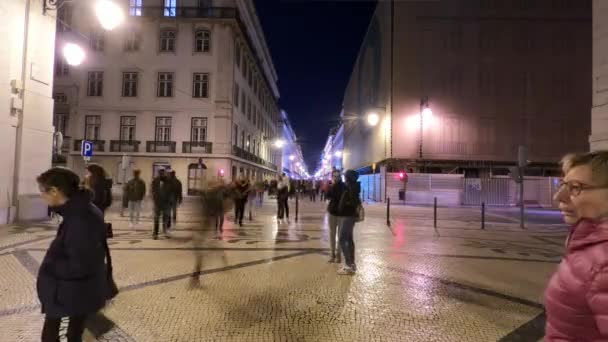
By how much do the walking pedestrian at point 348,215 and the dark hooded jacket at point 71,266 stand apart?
4.55 metres

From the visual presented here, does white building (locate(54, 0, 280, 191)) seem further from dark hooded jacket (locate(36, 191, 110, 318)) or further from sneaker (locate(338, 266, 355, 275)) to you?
dark hooded jacket (locate(36, 191, 110, 318))

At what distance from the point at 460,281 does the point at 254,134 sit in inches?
1613

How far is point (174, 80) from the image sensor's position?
33562 mm

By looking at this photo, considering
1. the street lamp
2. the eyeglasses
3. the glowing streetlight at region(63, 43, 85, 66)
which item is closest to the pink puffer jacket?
the eyeglasses

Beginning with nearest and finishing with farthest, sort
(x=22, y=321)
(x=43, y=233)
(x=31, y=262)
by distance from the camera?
(x=22, y=321), (x=31, y=262), (x=43, y=233)

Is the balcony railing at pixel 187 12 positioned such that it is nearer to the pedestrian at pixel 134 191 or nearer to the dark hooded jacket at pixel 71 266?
the pedestrian at pixel 134 191

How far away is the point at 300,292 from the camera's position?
5453 mm

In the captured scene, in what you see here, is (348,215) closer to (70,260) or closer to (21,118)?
(70,260)

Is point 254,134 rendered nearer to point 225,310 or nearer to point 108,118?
point 108,118

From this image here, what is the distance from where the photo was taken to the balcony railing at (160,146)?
33.0 metres

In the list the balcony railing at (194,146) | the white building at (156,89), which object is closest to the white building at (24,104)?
the balcony railing at (194,146)

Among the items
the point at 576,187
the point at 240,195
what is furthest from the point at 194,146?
the point at 576,187

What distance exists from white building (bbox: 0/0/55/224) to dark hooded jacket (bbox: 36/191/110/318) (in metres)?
11.5

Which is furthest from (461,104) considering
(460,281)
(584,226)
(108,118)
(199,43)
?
(584,226)
